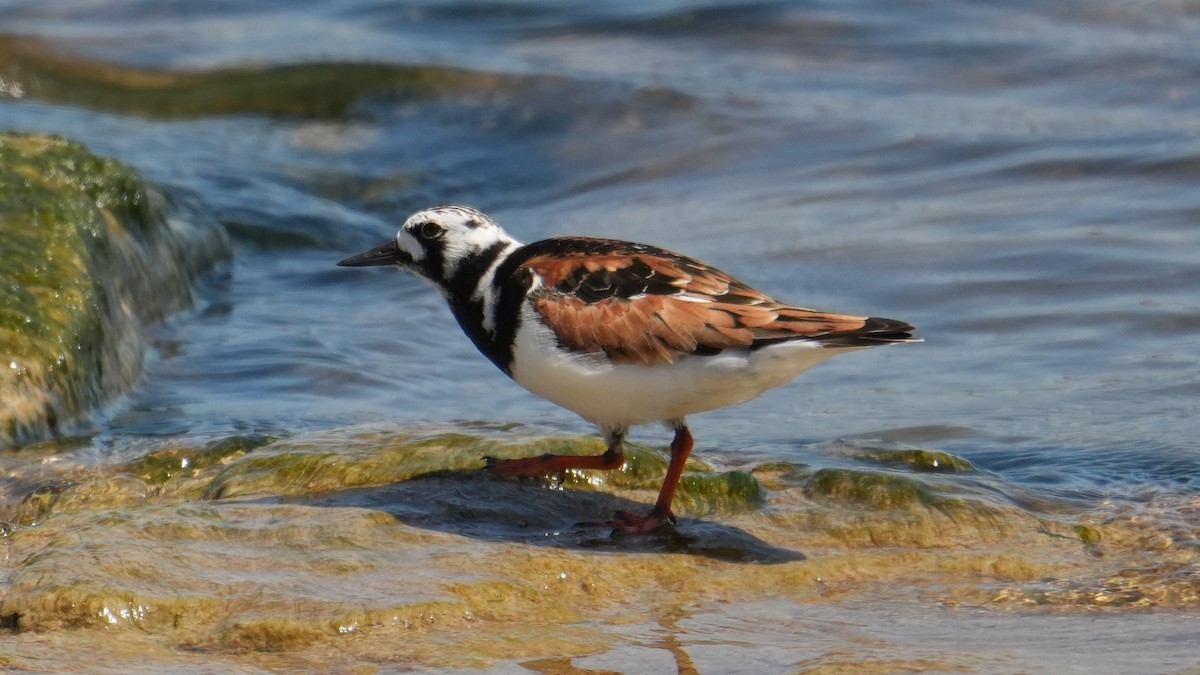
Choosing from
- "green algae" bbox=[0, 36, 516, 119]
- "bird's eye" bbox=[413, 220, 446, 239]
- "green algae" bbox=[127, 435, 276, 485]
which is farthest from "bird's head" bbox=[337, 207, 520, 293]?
"green algae" bbox=[0, 36, 516, 119]

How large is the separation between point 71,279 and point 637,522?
2.92 m

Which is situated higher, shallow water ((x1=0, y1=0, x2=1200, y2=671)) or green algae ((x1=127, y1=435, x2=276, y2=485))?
shallow water ((x1=0, y1=0, x2=1200, y2=671))

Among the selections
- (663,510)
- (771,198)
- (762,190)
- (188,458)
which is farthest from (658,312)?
(762,190)

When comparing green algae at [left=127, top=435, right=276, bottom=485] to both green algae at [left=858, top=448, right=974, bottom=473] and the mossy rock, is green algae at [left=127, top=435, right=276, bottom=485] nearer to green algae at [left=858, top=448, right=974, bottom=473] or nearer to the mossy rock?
the mossy rock

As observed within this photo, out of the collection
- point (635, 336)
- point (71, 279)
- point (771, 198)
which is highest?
point (635, 336)

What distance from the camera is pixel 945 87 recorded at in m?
11.8

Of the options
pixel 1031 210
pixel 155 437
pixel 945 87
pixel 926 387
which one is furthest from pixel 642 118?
pixel 155 437

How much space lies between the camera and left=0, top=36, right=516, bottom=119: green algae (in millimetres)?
12875

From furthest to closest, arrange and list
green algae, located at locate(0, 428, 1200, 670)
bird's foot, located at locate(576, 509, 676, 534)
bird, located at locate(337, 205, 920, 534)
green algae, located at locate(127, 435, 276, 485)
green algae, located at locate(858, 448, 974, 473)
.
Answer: green algae, located at locate(858, 448, 974, 473) → green algae, located at locate(127, 435, 276, 485) → bird's foot, located at locate(576, 509, 676, 534) → bird, located at locate(337, 205, 920, 534) → green algae, located at locate(0, 428, 1200, 670)

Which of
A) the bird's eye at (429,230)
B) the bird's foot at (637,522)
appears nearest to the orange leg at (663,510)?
the bird's foot at (637,522)

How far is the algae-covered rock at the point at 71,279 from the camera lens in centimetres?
576

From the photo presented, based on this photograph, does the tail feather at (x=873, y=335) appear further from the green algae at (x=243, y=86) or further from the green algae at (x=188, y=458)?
the green algae at (x=243, y=86)

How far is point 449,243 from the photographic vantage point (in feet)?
16.1

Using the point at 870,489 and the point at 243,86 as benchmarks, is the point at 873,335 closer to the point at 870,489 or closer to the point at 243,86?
the point at 870,489
